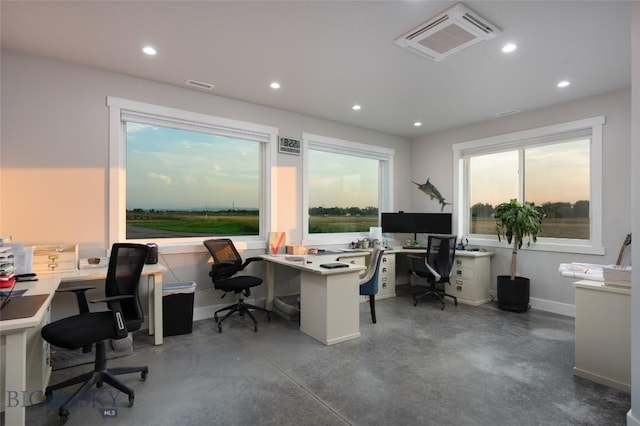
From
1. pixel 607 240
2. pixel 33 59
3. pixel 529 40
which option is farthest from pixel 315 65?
pixel 607 240

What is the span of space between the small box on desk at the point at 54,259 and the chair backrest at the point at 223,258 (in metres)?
1.30

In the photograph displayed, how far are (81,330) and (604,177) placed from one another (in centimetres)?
577

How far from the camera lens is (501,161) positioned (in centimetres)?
530

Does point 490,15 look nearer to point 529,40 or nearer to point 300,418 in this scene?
point 529,40

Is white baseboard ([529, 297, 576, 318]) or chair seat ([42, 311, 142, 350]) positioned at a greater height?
chair seat ([42, 311, 142, 350])

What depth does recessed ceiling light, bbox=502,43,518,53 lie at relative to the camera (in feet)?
9.68

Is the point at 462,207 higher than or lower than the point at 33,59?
lower

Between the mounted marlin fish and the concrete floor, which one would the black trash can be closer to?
the concrete floor

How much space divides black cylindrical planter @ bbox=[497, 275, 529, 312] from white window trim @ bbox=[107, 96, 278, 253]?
351cm

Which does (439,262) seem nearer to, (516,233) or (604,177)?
(516,233)

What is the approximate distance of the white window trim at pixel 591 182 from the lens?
417 centimetres

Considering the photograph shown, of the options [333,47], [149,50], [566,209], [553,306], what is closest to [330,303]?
[333,47]

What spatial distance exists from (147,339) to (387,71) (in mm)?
3916

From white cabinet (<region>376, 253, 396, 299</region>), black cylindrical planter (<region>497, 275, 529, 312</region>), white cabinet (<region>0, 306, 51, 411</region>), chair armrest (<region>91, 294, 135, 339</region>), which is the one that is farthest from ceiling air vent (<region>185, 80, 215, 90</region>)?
black cylindrical planter (<region>497, 275, 529, 312</region>)
